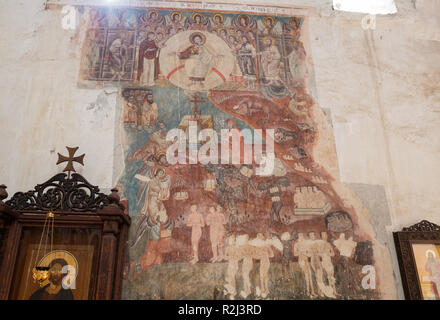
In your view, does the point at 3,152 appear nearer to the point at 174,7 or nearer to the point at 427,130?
the point at 174,7

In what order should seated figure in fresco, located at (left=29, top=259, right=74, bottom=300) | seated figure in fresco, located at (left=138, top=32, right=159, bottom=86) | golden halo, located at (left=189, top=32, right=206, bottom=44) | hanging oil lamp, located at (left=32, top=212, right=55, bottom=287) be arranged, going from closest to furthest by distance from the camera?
seated figure in fresco, located at (left=29, top=259, right=74, bottom=300) → hanging oil lamp, located at (left=32, top=212, right=55, bottom=287) → seated figure in fresco, located at (left=138, top=32, right=159, bottom=86) → golden halo, located at (left=189, top=32, right=206, bottom=44)

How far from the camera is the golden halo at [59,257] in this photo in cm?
547

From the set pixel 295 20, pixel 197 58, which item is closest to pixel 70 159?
pixel 197 58

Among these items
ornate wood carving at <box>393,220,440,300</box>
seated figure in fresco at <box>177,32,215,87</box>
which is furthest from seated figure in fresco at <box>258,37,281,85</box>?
ornate wood carving at <box>393,220,440,300</box>

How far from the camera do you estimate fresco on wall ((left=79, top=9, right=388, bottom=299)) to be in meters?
6.04

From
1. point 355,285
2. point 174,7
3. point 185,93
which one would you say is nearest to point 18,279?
point 185,93

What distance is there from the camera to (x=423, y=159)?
706 cm

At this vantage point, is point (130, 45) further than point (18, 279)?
Yes

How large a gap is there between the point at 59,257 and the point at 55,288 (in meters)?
0.38

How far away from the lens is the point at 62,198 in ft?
18.8

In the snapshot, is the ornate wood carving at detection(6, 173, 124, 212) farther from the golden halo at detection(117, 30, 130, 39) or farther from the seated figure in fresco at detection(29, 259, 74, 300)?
the golden halo at detection(117, 30, 130, 39)

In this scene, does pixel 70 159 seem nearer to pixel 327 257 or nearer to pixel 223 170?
pixel 223 170

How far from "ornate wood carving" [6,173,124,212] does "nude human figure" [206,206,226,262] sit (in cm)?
128

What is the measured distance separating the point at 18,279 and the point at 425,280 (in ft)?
17.8
